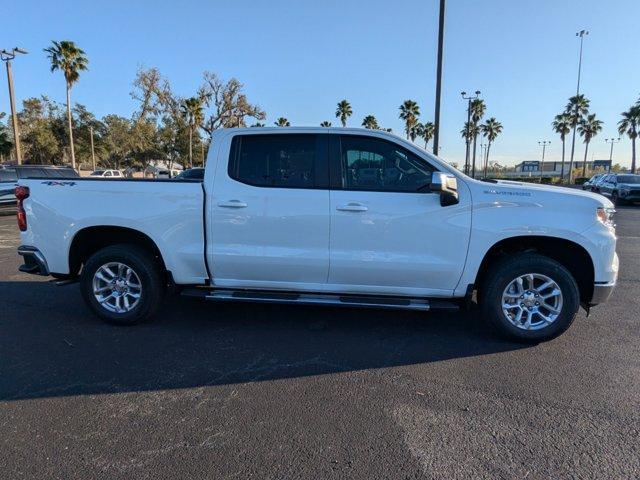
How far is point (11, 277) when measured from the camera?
23.5 ft

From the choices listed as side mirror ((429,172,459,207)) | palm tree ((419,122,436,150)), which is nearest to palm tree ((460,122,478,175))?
palm tree ((419,122,436,150))

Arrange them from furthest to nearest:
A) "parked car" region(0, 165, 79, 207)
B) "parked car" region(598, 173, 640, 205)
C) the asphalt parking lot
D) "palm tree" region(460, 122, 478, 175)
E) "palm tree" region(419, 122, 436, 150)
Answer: "palm tree" region(419, 122, 436, 150) → "palm tree" region(460, 122, 478, 175) → "parked car" region(598, 173, 640, 205) → "parked car" region(0, 165, 79, 207) → the asphalt parking lot

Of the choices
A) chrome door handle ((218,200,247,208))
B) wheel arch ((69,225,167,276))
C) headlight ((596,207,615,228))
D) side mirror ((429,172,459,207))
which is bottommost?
wheel arch ((69,225,167,276))

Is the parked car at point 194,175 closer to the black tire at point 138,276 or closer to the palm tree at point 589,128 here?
the black tire at point 138,276

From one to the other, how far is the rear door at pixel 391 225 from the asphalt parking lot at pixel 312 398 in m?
0.65

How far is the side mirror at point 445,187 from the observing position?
4090 mm

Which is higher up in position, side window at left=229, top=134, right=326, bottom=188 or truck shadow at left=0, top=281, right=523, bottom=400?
side window at left=229, top=134, right=326, bottom=188

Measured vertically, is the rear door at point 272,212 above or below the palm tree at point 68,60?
below

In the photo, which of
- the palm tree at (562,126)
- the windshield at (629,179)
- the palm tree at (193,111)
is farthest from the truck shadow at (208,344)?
the palm tree at (562,126)

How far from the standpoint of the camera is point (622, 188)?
79.4 ft

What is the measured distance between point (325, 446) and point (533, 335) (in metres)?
2.58

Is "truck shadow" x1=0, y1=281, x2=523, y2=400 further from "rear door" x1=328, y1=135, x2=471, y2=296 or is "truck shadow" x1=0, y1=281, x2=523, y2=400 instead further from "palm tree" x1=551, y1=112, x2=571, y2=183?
"palm tree" x1=551, y1=112, x2=571, y2=183

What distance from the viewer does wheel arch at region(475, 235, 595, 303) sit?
445 centimetres

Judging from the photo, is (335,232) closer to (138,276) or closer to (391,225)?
(391,225)
